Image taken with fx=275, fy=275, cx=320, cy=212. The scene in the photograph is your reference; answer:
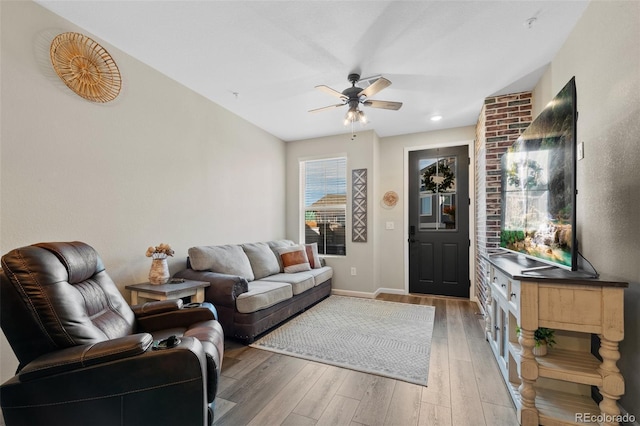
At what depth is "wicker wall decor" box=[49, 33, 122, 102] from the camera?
2.03 metres

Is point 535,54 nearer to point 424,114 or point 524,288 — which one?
point 424,114

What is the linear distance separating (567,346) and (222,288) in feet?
8.86

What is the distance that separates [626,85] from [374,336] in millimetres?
2599

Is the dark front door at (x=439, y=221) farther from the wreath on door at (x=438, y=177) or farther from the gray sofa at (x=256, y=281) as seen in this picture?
the gray sofa at (x=256, y=281)

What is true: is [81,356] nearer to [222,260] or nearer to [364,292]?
[222,260]

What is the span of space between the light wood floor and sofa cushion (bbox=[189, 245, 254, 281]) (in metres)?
0.87

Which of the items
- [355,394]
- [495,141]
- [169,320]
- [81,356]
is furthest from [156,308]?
[495,141]

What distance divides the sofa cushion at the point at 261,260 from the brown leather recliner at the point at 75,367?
7.26 feet

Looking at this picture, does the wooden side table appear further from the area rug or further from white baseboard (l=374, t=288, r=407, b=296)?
white baseboard (l=374, t=288, r=407, b=296)

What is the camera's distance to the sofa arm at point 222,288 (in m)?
2.65

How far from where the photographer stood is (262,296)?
2734 millimetres

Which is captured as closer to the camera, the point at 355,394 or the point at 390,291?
the point at 355,394

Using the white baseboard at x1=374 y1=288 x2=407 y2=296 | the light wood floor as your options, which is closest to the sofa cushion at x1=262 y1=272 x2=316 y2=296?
the light wood floor

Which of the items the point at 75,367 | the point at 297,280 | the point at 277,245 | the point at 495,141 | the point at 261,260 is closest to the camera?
the point at 75,367
